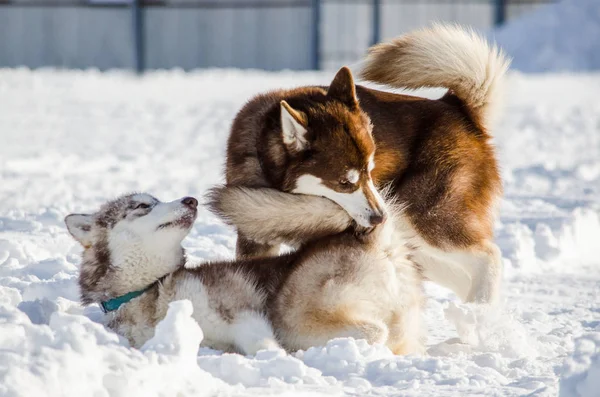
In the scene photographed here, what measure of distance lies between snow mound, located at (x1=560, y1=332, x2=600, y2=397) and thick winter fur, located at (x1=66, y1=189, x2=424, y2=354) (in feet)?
3.18

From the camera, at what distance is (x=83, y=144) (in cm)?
1138

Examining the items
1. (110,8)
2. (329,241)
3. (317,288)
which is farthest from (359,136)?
(110,8)

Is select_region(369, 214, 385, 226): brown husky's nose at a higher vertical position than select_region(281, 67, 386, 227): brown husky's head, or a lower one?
lower

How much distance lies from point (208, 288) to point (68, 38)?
53.5ft

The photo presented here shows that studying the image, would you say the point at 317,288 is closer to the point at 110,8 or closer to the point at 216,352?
the point at 216,352

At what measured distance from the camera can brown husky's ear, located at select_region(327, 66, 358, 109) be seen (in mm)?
4703

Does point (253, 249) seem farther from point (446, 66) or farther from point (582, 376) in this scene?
point (582, 376)

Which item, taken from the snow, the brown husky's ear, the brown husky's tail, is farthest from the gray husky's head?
the snow

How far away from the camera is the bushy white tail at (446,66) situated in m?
5.12

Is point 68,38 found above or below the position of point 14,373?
below

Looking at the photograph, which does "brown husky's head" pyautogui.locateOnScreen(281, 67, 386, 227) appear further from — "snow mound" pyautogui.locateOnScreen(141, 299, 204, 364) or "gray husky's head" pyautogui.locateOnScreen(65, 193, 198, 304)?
"snow mound" pyautogui.locateOnScreen(141, 299, 204, 364)

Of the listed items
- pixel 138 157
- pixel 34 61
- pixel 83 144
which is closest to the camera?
pixel 138 157

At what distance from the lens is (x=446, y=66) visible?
5.13 meters

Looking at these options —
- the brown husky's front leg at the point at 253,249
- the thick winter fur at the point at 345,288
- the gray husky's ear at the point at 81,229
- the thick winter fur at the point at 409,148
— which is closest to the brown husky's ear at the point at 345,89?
the thick winter fur at the point at 409,148
